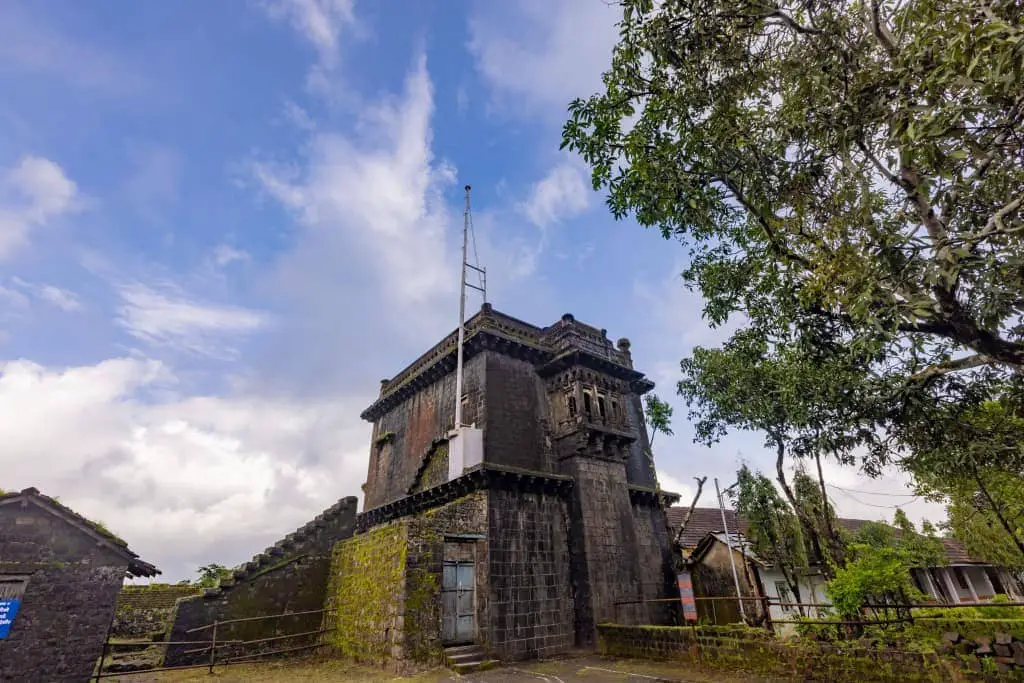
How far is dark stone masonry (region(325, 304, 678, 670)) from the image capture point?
543 inches

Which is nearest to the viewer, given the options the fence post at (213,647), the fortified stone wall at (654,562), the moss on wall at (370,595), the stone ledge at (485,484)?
the moss on wall at (370,595)

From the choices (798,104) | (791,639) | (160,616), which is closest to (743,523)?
(791,639)

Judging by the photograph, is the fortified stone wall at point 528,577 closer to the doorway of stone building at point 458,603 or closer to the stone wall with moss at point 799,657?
the doorway of stone building at point 458,603

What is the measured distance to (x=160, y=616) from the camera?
1900 centimetres

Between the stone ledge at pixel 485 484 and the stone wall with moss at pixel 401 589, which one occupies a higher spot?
the stone ledge at pixel 485 484

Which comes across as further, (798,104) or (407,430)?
(407,430)

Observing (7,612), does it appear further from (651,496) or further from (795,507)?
(795,507)

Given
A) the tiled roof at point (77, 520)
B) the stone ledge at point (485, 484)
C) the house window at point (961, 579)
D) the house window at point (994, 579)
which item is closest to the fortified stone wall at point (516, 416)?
the stone ledge at point (485, 484)

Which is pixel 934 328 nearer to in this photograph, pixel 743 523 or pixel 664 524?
pixel 664 524

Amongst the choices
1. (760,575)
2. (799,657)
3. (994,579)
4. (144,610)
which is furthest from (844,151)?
(994,579)

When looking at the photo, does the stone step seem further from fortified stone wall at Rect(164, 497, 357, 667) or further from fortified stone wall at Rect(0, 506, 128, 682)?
fortified stone wall at Rect(0, 506, 128, 682)

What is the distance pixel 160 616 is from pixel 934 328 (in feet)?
86.9

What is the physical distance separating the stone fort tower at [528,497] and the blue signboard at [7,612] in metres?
8.56

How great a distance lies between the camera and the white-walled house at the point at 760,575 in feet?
65.6
